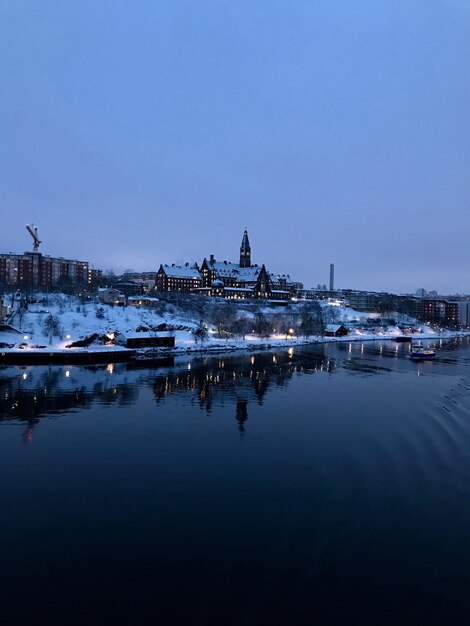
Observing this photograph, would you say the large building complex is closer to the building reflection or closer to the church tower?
the church tower

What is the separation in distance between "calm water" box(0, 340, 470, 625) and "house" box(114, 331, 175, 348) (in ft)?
77.3

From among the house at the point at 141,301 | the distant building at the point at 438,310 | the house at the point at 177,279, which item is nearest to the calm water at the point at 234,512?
the house at the point at 141,301

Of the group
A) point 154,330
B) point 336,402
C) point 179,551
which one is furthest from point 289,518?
point 154,330

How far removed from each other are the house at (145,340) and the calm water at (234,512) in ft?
77.3

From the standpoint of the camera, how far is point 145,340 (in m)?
47.7

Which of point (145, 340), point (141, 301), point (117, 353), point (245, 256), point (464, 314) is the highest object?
point (245, 256)

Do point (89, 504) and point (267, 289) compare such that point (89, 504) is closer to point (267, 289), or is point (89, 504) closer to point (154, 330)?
point (154, 330)

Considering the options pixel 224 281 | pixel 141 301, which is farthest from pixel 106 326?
pixel 224 281

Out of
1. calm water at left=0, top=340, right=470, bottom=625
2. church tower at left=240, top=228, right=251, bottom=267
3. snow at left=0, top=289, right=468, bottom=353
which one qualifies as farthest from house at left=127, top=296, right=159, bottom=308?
calm water at left=0, top=340, right=470, bottom=625

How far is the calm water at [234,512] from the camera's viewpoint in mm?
8055

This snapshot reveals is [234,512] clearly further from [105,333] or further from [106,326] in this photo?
[106,326]

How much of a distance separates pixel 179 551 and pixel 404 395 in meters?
20.1

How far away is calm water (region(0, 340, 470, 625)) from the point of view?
8.05 m

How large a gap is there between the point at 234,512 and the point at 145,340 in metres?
37.6
